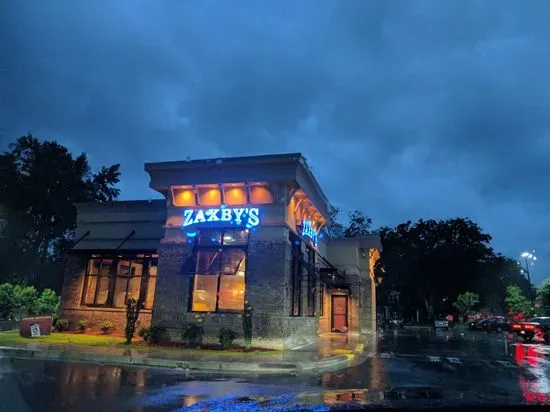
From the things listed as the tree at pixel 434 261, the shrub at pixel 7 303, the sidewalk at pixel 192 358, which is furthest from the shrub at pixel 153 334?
the tree at pixel 434 261

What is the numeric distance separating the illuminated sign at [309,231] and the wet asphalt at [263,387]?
8.45 metres

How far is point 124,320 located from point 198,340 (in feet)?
18.4

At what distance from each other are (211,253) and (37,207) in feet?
92.6

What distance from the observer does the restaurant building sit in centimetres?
1884

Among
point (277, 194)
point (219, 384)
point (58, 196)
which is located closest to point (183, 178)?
point (277, 194)

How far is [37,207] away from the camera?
40062 millimetres

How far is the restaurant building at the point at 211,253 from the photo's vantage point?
18844 millimetres

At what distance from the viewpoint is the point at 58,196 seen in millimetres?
41031

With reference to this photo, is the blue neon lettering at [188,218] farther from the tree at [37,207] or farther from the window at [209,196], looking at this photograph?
the tree at [37,207]

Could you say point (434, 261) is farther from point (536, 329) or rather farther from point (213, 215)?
point (213, 215)

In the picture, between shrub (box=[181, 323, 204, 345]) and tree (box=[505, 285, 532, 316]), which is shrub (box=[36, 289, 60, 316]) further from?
tree (box=[505, 285, 532, 316])

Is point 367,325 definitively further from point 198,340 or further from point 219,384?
point 219,384

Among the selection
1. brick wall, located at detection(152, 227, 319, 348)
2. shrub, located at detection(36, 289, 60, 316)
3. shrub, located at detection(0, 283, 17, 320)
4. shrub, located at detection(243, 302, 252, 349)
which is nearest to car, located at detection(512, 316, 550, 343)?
brick wall, located at detection(152, 227, 319, 348)

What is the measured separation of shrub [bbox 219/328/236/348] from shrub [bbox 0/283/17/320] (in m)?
14.5
